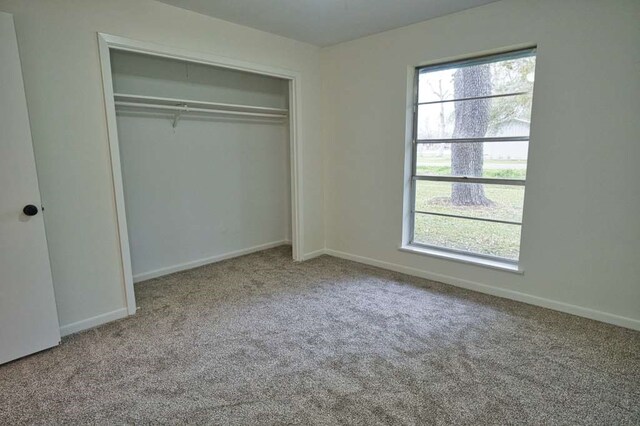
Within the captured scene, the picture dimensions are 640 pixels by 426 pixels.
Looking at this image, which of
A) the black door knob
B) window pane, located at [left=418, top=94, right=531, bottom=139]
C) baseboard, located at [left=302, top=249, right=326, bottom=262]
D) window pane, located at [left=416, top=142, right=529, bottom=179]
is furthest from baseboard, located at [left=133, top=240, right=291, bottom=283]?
window pane, located at [left=418, top=94, right=531, bottom=139]

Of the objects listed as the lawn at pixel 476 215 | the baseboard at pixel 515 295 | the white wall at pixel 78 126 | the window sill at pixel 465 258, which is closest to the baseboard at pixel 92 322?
the white wall at pixel 78 126

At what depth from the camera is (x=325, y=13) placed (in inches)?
122

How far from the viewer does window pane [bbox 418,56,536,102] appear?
295cm

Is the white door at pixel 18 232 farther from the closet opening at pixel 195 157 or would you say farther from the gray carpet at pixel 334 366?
the closet opening at pixel 195 157

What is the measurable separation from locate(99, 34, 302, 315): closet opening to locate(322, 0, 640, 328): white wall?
161 centimetres

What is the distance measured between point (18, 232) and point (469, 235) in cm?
369

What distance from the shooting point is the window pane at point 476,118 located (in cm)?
300

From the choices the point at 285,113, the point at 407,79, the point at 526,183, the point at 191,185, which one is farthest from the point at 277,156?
the point at 526,183

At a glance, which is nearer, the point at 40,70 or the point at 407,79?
the point at 40,70

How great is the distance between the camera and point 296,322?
9.02 ft

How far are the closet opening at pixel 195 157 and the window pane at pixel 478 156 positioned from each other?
1493 millimetres

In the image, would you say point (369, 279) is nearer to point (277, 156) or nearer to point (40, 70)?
point (277, 156)

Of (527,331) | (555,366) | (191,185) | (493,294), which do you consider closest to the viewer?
(555,366)

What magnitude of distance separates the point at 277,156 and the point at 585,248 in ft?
11.8
